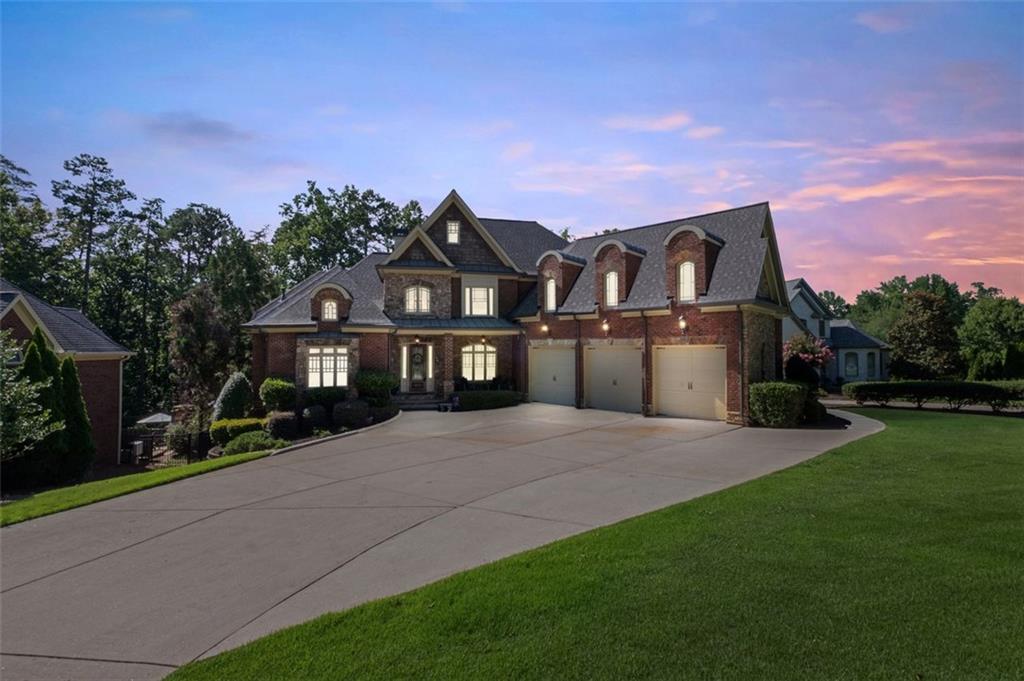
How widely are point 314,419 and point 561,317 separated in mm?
11125

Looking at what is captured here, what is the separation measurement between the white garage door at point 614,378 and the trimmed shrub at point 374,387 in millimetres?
8407

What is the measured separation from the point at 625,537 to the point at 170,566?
567 cm

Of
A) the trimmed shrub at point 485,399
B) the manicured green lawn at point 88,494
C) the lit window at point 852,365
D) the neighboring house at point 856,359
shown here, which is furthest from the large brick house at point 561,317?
the lit window at point 852,365

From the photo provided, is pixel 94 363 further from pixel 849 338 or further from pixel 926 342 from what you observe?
pixel 926 342

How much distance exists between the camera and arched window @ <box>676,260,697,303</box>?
2016cm

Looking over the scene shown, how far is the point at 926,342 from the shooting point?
125 feet

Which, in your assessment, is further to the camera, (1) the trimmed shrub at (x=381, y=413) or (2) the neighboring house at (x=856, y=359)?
(2) the neighboring house at (x=856, y=359)

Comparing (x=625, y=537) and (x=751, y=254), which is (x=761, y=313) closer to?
(x=751, y=254)

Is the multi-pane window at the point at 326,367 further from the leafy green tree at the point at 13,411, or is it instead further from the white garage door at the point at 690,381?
the white garage door at the point at 690,381

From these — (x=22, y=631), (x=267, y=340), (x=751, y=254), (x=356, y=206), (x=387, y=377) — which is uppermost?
(x=356, y=206)

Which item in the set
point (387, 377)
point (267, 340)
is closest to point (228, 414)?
point (267, 340)

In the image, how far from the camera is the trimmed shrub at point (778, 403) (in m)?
17.6

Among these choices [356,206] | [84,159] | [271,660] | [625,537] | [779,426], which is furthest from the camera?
[356,206]

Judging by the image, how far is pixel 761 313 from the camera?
19859mm
